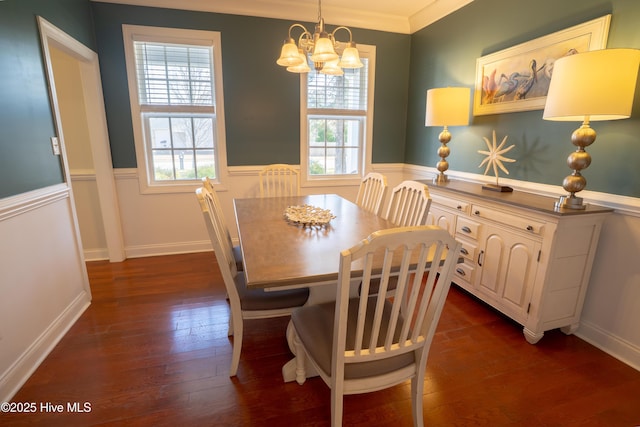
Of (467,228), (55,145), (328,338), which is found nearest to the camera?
(328,338)

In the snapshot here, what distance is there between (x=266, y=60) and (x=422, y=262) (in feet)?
10.0

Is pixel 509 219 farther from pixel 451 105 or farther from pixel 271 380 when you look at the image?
pixel 271 380

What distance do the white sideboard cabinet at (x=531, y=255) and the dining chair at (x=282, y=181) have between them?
1638mm

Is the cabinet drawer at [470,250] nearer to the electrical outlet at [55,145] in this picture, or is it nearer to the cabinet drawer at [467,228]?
the cabinet drawer at [467,228]

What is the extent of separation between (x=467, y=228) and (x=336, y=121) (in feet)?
6.82

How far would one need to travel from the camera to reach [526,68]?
2.30 meters

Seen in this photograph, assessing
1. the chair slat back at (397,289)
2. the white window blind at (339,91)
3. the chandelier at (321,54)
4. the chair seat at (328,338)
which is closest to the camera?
the chair slat back at (397,289)

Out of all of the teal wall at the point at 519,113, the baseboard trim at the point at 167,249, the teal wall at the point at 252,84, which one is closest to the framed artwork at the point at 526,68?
the teal wall at the point at 519,113

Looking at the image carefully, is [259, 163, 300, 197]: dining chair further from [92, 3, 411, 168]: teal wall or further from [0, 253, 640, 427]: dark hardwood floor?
[0, 253, 640, 427]: dark hardwood floor

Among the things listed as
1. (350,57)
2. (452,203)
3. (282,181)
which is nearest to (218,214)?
(350,57)

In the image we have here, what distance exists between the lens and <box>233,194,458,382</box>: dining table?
3.98 feet

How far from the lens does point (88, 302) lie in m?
2.42

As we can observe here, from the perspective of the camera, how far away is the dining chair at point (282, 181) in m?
3.18

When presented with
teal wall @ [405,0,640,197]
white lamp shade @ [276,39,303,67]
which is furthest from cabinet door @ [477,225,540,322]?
white lamp shade @ [276,39,303,67]
